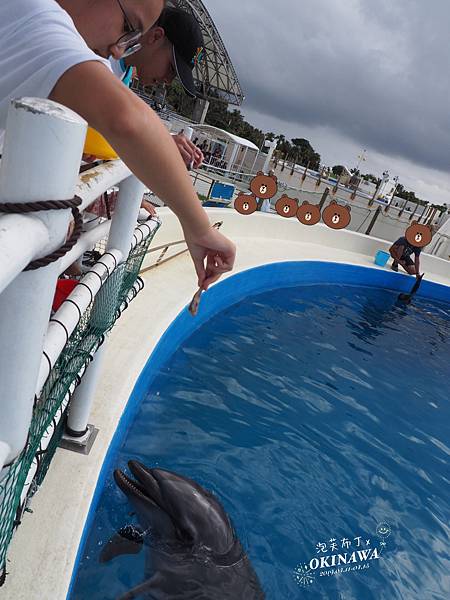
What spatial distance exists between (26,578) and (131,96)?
1642 millimetres

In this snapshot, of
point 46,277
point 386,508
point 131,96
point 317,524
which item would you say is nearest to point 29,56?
point 131,96

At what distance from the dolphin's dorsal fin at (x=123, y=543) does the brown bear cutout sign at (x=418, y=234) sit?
11154 mm

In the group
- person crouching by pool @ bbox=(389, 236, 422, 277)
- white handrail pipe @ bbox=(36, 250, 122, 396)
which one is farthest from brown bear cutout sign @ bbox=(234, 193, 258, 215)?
white handrail pipe @ bbox=(36, 250, 122, 396)

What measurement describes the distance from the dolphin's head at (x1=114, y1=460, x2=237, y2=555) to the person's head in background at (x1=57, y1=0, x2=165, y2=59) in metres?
2.19

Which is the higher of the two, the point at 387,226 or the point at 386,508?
the point at 387,226

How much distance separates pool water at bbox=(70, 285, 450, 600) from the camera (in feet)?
10.1

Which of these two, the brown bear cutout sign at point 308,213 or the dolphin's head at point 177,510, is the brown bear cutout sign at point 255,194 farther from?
the dolphin's head at point 177,510

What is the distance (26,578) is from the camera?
5.18 ft

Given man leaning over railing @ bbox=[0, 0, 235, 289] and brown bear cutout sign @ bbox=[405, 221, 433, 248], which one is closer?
man leaning over railing @ bbox=[0, 0, 235, 289]

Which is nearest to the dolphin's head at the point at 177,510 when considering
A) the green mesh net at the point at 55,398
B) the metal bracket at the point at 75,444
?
the metal bracket at the point at 75,444

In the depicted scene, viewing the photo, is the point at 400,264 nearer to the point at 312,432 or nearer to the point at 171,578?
the point at 312,432

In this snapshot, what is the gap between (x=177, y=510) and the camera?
8.04ft

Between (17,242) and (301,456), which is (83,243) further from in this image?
(301,456)

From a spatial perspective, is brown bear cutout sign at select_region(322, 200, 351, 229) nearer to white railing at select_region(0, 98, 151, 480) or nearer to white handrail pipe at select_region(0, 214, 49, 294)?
white railing at select_region(0, 98, 151, 480)
